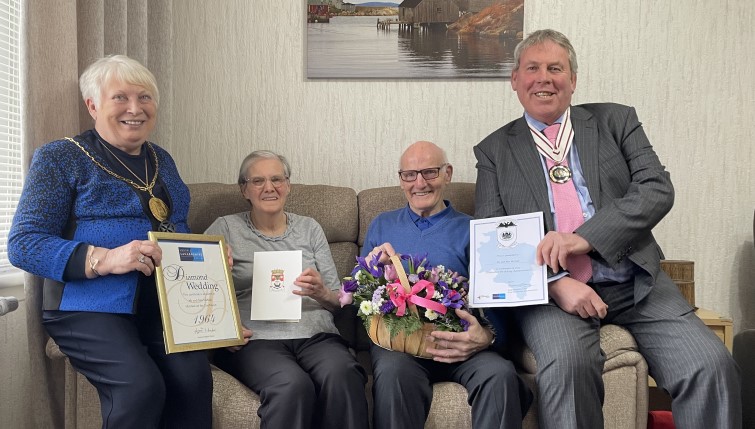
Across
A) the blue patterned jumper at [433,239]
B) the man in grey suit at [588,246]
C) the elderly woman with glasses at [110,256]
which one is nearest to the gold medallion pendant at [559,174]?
the man in grey suit at [588,246]

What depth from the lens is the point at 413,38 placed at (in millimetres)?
2957

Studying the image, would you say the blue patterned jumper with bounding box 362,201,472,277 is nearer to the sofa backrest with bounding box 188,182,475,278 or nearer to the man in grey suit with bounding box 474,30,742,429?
the man in grey suit with bounding box 474,30,742,429

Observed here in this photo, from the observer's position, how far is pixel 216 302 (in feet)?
6.47

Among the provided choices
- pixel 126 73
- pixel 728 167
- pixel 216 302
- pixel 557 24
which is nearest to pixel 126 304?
pixel 216 302

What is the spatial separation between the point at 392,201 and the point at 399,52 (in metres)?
0.73

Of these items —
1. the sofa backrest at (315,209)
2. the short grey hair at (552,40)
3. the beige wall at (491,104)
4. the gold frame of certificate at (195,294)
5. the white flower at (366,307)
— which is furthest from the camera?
the beige wall at (491,104)

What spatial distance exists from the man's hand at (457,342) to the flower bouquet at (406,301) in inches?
0.8

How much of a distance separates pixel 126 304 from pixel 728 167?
8.34 feet

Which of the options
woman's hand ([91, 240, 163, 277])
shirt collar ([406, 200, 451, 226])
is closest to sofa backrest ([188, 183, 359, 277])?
shirt collar ([406, 200, 451, 226])

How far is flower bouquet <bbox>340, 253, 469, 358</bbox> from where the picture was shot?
1.92 metres

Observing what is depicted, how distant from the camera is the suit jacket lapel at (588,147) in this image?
2.16 meters

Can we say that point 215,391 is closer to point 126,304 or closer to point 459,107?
point 126,304

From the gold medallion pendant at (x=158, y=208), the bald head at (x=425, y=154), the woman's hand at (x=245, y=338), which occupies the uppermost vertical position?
the bald head at (x=425, y=154)

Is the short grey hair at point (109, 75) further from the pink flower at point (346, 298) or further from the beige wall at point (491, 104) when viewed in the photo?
the beige wall at point (491, 104)
